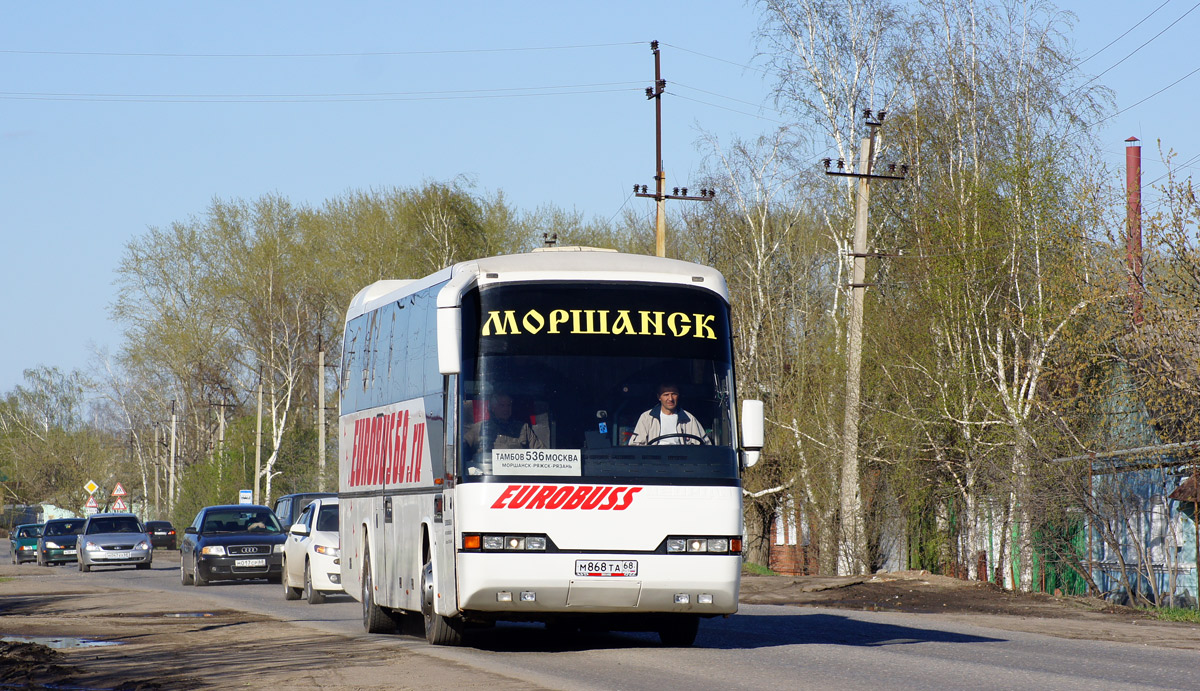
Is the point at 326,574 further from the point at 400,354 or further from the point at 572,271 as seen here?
the point at 572,271

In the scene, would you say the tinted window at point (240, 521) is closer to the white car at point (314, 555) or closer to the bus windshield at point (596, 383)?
the white car at point (314, 555)

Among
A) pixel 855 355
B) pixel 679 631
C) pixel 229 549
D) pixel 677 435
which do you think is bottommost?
pixel 679 631

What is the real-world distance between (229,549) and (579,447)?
18140mm

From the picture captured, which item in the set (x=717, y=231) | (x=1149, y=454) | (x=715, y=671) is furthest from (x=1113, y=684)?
(x=717, y=231)

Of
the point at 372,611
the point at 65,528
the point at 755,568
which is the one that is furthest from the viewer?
the point at 65,528

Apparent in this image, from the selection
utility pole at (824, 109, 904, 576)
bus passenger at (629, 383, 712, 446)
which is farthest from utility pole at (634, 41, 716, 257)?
bus passenger at (629, 383, 712, 446)

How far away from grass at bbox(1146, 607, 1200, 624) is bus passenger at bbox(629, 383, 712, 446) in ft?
31.5

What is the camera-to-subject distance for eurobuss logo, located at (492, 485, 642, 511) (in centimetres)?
1223

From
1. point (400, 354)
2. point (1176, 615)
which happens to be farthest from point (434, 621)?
point (1176, 615)

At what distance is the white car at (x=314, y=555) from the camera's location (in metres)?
22.7

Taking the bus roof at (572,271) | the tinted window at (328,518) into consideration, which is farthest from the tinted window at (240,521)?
the bus roof at (572,271)

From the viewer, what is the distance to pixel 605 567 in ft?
40.4

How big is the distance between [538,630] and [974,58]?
73.7ft

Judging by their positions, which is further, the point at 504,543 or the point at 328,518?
the point at 328,518
